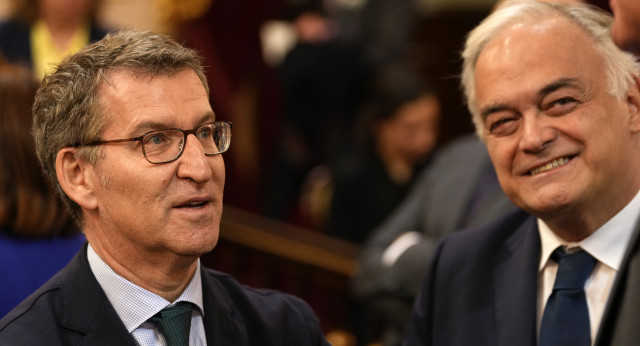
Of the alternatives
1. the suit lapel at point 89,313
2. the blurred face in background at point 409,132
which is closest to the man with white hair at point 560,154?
the suit lapel at point 89,313

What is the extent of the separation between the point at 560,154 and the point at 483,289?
505 millimetres

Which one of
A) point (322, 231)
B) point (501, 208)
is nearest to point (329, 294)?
point (322, 231)

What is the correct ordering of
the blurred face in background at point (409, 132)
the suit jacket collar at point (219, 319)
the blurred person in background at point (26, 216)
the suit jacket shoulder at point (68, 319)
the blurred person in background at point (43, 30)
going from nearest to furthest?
1. the suit jacket shoulder at point (68, 319)
2. the suit jacket collar at point (219, 319)
3. the blurred person in background at point (26, 216)
4. the blurred person in background at point (43, 30)
5. the blurred face in background at point (409, 132)

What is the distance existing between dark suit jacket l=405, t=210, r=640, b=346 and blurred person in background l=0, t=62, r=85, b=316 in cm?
128

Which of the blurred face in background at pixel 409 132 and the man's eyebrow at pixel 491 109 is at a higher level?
the man's eyebrow at pixel 491 109

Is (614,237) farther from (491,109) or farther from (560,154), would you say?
(491,109)

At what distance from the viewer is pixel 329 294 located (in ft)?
17.7

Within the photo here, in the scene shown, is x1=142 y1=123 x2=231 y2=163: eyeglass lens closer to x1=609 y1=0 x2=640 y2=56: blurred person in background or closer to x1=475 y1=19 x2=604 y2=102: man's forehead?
x1=475 y1=19 x2=604 y2=102: man's forehead

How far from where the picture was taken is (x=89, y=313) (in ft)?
7.70

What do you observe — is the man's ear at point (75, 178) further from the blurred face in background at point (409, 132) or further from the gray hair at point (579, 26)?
the blurred face in background at point (409, 132)

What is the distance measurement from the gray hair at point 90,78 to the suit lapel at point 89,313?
1.01 feet

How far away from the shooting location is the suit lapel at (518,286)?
8.79 feet

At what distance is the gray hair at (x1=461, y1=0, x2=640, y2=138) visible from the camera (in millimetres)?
2645

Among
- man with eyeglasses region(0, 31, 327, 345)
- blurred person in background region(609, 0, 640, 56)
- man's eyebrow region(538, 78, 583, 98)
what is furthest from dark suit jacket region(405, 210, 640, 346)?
man with eyeglasses region(0, 31, 327, 345)
